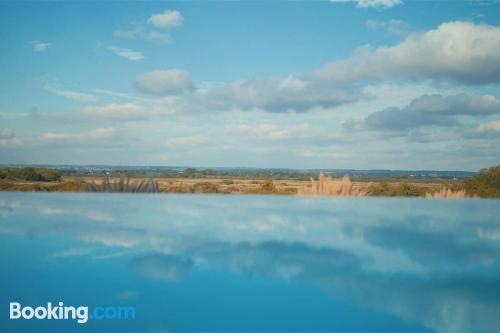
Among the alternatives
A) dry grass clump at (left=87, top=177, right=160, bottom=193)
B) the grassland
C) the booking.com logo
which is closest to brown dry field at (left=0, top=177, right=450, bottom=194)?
the grassland

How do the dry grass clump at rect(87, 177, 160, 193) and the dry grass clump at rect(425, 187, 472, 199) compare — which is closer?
the dry grass clump at rect(87, 177, 160, 193)

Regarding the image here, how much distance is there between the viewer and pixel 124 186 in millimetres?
12508

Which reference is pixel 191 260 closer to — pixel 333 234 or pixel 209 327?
pixel 209 327

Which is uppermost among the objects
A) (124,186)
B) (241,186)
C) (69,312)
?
(124,186)

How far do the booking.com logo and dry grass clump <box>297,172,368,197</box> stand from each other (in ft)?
32.1

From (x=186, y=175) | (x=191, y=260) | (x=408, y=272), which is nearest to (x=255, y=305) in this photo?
(x=191, y=260)

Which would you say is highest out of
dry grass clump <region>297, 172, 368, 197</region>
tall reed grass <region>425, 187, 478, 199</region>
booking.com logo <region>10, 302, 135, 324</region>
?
dry grass clump <region>297, 172, 368, 197</region>

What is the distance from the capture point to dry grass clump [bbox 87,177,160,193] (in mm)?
12359

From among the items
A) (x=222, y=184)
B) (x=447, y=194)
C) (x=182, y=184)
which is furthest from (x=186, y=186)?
(x=447, y=194)

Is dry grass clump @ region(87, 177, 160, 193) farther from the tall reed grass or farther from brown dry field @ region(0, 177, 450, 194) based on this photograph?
the tall reed grass

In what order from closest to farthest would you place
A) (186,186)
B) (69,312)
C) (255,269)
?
(69,312) < (255,269) < (186,186)

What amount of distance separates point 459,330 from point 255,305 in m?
1.49

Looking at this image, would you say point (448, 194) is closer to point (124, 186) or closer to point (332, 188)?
point (332, 188)

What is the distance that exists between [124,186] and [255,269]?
345 inches
